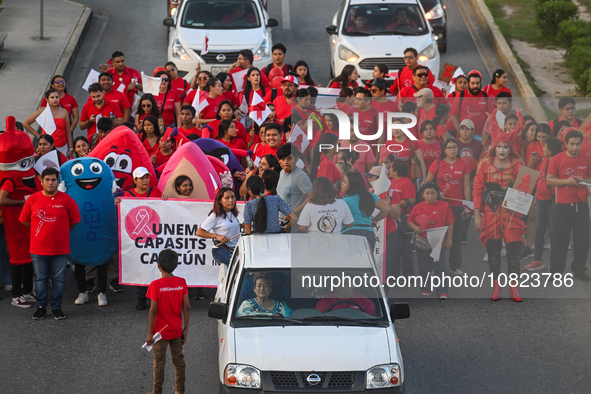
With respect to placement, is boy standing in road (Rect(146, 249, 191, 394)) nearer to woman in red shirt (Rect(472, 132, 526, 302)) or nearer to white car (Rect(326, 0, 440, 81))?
woman in red shirt (Rect(472, 132, 526, 302))

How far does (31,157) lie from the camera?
31.8ft

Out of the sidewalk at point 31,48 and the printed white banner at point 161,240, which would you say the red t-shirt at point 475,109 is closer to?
the printed white banner at point 161,240

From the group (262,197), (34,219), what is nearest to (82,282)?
(34,219)

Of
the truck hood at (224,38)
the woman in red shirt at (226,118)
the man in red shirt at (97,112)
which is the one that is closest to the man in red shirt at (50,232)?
the woman in red shirt at (226,118)

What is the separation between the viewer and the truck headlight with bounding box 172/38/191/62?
16.5 m

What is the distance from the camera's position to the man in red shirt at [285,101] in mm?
12875

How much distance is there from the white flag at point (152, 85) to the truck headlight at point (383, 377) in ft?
26.9

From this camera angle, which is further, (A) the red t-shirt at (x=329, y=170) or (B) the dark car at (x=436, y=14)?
(B) the dark car at (x=436, y=14)

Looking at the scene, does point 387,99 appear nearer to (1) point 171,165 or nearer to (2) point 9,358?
(1) point 171,165

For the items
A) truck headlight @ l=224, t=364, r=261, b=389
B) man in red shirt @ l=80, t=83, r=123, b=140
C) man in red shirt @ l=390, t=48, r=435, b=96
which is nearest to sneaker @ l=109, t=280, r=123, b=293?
man in red shirt @ l=80, t=83, r=123, b=140

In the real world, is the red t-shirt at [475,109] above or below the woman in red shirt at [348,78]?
below

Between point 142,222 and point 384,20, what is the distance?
9571mm

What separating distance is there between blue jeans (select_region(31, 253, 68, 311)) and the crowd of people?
12 millimetres

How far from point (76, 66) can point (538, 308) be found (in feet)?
45.8
